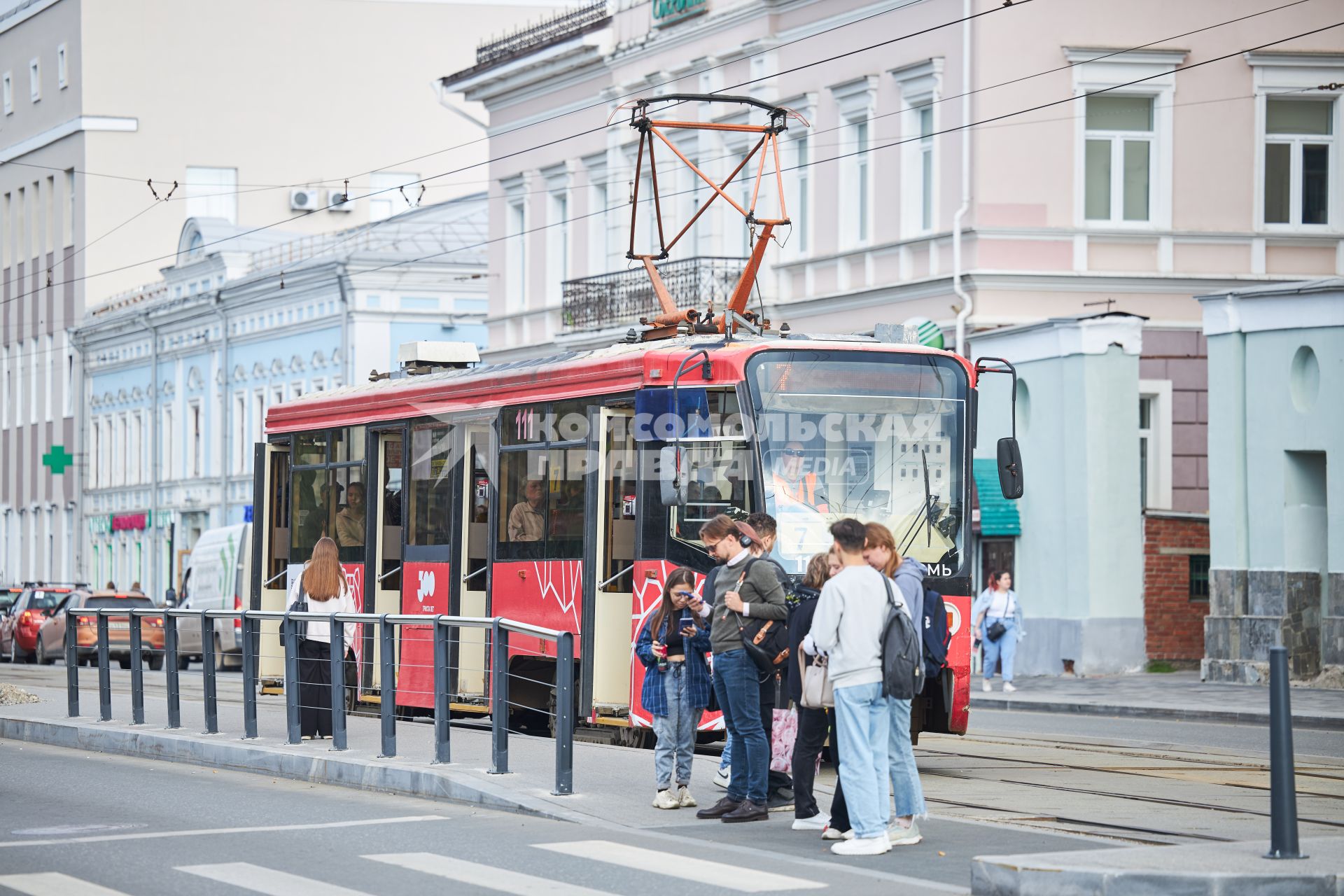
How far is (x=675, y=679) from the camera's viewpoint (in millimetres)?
13109

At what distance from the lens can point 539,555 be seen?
1811cm

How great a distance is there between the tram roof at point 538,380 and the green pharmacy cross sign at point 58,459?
4616 centimetres

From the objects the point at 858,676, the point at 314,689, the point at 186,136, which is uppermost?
the point at 186,136

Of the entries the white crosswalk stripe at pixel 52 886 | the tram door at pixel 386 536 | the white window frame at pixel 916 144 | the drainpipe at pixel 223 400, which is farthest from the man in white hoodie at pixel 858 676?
the drainpipe at pixel 223 400

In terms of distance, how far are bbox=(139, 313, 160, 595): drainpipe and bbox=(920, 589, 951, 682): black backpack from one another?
49033 mm

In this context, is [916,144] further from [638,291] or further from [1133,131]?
[638,291]

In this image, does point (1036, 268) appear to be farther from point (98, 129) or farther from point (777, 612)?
point (98, 129)

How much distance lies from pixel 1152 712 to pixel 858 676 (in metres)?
13.5

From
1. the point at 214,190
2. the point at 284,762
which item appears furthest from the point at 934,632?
the point at 214,190

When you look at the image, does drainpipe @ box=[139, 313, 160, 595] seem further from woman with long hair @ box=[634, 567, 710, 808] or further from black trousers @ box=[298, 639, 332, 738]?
woman with long hair @ box=[634, 567, 710, 808]

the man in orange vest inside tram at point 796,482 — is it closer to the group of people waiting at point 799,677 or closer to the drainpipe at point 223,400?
the group of people waiting at point 799,677

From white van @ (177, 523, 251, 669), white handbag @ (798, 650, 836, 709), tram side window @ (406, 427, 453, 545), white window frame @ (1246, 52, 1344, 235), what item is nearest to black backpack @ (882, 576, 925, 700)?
white handbag @ (798, 650, 836, 709)

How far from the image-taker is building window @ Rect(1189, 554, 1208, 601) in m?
31.1

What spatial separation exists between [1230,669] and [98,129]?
1946 inches
